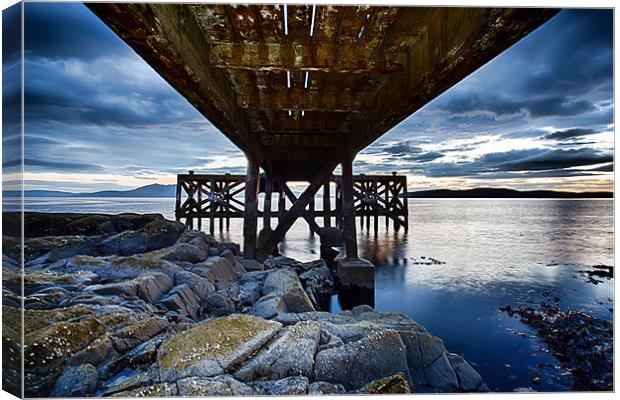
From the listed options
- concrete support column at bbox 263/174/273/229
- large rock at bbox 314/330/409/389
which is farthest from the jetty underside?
concrete support column at bbox 263/174/273/229

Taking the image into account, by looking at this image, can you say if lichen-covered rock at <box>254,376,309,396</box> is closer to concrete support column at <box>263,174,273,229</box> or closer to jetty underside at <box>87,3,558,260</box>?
jetty underside at <box>87,3,558,260</box>

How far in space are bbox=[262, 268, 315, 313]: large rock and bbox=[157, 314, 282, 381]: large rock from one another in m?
1.45

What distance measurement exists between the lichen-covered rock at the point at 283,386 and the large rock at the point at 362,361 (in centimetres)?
10

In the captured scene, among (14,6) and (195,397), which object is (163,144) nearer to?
(14,6)

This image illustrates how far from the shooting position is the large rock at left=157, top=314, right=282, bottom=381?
6.43ft

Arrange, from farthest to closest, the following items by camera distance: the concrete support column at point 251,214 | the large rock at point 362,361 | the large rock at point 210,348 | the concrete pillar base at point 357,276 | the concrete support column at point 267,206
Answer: the concrete support column at point 267,206
the concrete support column at point 251,214
the concrete pillar base at point 357,276
the large rock at point 362,361
the large rock at point 210,348

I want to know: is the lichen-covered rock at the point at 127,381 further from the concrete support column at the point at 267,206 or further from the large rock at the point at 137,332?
the concrete support column at the point at 267,206

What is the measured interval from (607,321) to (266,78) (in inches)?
201

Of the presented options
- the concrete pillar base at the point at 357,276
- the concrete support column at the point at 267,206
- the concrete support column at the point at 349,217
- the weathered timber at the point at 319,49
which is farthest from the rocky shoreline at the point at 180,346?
the concrete support column at the point at 267,206

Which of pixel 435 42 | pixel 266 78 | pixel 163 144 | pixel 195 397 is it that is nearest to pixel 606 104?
pixel 435 42

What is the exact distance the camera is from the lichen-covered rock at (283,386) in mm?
1966

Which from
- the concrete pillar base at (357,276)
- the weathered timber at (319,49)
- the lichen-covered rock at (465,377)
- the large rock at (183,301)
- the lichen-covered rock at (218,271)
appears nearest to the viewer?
the weathered timber at (319,49)

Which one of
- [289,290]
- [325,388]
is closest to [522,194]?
[289,290]

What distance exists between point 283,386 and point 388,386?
596mm
